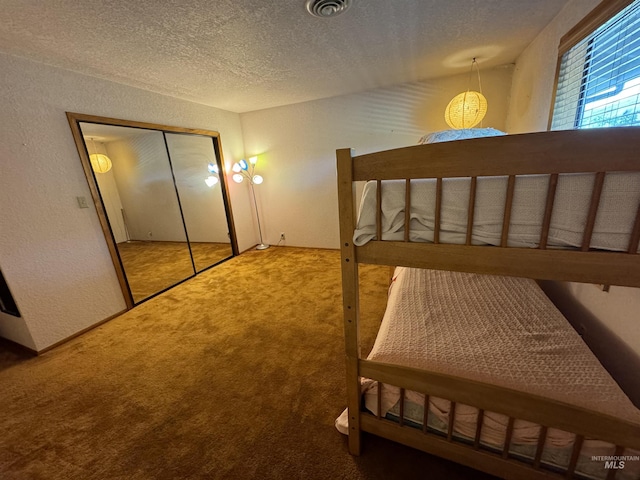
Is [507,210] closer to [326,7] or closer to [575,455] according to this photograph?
[575,455]

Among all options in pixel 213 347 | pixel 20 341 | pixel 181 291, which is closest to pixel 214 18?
pixel 213 347

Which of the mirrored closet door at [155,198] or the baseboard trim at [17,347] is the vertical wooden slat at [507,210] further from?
the baseboard trim at [17,347]

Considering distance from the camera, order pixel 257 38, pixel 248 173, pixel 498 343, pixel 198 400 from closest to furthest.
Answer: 1. pixel 498 343
2. pixel 198 400
3. pixel 257 38
4. pixel 248 173

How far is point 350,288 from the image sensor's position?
96 cm

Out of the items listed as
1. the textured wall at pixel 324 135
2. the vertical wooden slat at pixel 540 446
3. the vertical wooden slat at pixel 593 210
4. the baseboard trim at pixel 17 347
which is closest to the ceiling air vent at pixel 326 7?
the vertical wooden slat at pixel 593 210

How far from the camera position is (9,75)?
1.74 metres

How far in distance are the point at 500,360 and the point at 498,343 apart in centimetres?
12

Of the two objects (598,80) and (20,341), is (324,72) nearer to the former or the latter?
(598,80)

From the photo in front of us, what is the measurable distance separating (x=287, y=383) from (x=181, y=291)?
6.50 feet

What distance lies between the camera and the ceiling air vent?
4.51 ft

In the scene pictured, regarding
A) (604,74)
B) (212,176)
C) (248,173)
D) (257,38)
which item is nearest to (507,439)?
(604,74)

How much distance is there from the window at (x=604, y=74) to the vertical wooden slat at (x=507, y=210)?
1082 millimetres

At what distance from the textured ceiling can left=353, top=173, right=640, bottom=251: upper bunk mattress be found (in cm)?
140

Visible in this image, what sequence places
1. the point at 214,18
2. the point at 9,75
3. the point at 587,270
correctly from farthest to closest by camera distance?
the point at 9,75 < the point at 214,18 < the point at 587,270
